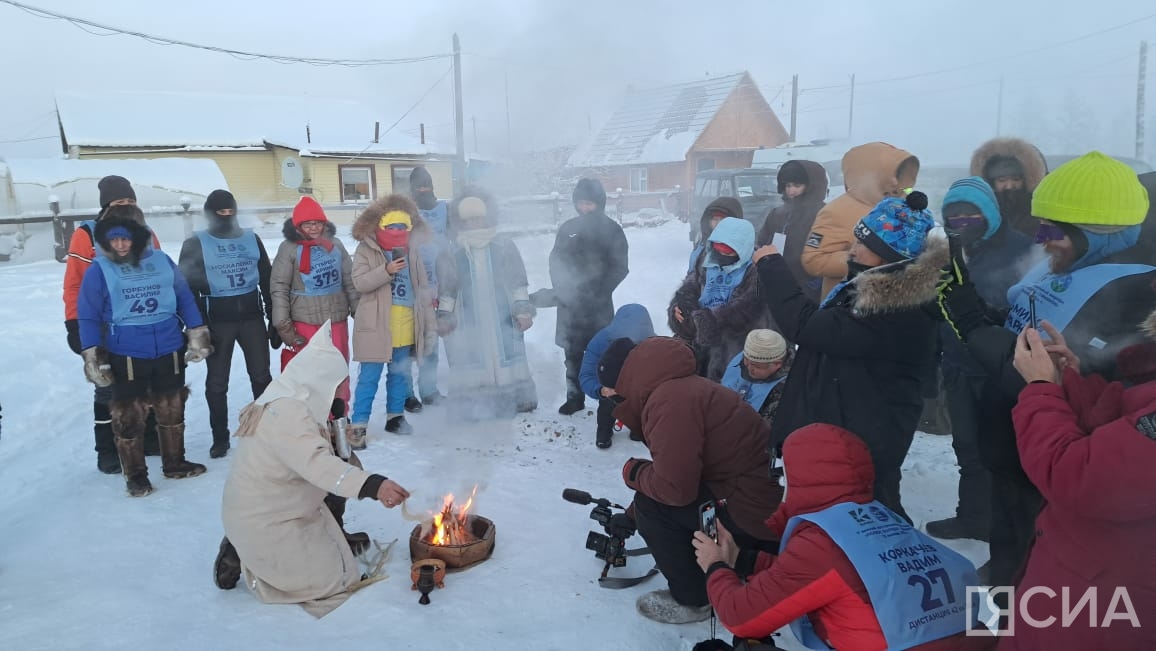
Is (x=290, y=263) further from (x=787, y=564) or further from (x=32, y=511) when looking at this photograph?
(x=787, y=564)

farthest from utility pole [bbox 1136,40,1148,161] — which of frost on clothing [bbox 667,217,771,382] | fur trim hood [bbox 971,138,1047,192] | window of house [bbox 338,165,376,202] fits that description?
window of house [bbox 338,165,376,202]

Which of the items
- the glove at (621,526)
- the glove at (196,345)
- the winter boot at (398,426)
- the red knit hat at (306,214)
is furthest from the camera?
the winter boot at (398,426)

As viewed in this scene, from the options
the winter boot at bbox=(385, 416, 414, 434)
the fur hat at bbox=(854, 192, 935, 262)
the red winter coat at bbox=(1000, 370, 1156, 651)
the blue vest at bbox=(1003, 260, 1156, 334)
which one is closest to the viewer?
the red winter coat at bbox=(1000, 370, 1156, 651)

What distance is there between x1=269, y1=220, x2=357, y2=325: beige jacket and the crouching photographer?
9.90 ft

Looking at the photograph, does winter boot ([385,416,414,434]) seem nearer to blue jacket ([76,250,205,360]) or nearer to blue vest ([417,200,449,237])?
blue jacket ([76,250,205,360])

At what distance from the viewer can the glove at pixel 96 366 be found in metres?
4.26

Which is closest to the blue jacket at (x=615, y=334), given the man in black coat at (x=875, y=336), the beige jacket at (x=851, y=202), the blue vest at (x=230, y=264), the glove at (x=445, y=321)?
the glove at (x=445, y=321)

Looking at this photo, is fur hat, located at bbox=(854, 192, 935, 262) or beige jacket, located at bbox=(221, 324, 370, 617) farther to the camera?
beige jacket, located at bbox=(221, 324, 370, 617)

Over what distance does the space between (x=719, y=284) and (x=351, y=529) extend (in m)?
2.62

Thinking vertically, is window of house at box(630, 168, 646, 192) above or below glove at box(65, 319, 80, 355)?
above

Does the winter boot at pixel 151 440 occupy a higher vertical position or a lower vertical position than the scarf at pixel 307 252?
lower

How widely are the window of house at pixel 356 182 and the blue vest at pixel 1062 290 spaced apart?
21632 millimetres

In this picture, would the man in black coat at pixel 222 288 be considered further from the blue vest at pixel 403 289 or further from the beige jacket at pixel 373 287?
the blue vest at pixel 403 289

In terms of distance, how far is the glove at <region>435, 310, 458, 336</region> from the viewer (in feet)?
19.3
